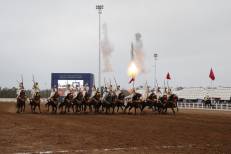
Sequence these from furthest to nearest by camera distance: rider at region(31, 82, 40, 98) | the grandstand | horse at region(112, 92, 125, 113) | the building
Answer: the grandstand
the building
horse at region(112, 92, 125, 113)
rider at region(31, 82, 40, 98)

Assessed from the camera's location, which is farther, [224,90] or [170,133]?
[224,90]

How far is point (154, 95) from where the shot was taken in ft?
134

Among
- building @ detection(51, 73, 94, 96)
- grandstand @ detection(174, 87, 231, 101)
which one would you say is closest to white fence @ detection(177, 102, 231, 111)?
A: building @ detection(51, 73, 94, 96)

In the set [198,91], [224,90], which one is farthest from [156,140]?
[198,91]

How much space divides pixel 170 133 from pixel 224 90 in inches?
2367

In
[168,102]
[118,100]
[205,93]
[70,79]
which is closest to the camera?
[118,100]

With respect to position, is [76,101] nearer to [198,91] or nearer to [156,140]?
[156,140]

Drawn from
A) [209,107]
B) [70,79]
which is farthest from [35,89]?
[70,79]

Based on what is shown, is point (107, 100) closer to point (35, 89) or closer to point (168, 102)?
point (168, 102)

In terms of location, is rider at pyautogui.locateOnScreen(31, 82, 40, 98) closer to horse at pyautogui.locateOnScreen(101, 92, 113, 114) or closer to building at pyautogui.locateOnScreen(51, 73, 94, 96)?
horse at pyautogui.locateOnScreen(101, 92, 113, 114)

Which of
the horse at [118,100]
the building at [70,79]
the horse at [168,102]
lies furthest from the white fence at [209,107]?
the horse at [118,100]

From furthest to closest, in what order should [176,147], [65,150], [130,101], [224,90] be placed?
[224,90], [130,101], [176,147], [65,150]

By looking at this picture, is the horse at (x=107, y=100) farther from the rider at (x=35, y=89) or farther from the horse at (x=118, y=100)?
the rider at (x=35, y=89)

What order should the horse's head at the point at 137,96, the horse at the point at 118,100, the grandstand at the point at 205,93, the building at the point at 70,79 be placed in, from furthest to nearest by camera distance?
the grandstand at the point at 205,93 < the building at the point at 70,79 < the horse at the point at 118,100 < the horse's head at the point at 137,96
